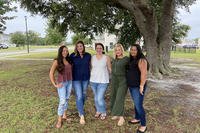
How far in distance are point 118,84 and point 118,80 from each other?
9 cm

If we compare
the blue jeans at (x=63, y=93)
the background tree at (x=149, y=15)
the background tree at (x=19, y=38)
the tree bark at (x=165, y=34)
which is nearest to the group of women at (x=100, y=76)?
the blue jeans at (x=63, y=93)

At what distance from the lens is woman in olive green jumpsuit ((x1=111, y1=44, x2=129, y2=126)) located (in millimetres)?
5441

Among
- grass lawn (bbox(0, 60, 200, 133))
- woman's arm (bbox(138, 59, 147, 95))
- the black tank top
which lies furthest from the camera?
grass lawn (bbox(0, 60, 200, 133))

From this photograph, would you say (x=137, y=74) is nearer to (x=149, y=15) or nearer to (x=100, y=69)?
(x=100, y=69)

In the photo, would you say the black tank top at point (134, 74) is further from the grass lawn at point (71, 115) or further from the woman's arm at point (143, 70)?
the grass lawn at point (71, 115)

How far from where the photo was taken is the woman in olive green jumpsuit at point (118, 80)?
17.9 feet

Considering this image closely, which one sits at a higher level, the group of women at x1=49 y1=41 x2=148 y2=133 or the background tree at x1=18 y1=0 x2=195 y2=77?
the background tree at x1=18 y1=0 x2=195 y2=77

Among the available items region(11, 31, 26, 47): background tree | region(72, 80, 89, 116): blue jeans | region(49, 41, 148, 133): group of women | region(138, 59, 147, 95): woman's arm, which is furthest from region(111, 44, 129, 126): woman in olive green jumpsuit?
region(11, 31, 26, 47): background tree

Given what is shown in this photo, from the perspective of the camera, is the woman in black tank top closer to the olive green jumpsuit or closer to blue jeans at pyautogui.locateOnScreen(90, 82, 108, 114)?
the olive green jumpsuit

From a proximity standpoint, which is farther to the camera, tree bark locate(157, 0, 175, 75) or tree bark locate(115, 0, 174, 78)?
tree bark locate(157, 0, 175, 75)

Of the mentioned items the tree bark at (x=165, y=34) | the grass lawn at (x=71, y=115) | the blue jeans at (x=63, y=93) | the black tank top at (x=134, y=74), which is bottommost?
the grass lawn at (x=71, y=115)

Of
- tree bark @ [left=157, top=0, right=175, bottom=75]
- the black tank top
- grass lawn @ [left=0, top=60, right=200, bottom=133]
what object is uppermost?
tree bark @ [left=157, top=0, right=175, bottom=75]

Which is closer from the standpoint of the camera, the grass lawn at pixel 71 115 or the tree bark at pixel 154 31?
the grass lawn at pixel 71 115

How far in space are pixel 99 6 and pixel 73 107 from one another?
7.80m
